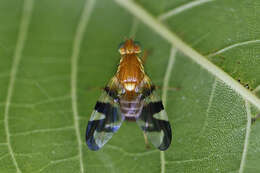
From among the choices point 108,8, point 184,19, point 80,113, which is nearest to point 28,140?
point 80,113

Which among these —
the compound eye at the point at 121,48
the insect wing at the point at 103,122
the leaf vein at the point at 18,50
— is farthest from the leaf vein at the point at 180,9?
the leaf vein at the point at 18,50

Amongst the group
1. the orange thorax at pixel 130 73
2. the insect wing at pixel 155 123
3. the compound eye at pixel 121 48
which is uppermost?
the compound eye at pixel 121 48

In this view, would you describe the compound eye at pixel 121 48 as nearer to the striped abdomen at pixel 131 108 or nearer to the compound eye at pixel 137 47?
the compound eye at pixel 137 47

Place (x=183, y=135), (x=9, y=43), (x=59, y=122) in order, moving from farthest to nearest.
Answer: (x=9, y=43)
(x=59, y=122)
(x=183, y=135)

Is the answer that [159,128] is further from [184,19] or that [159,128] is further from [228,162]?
[184,19]

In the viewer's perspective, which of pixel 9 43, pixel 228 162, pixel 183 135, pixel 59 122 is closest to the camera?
pixel 228 162

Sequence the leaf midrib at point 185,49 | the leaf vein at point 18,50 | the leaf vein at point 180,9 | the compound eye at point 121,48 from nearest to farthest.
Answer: the leaf midrib at point 185,49 < the leaf vein at point 18,50 < the leaf vein at point 180,9 < the compound eye at point 121,48

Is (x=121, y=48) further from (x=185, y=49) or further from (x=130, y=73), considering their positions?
(x=185, y=49)

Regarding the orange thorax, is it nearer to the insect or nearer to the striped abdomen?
the insect
